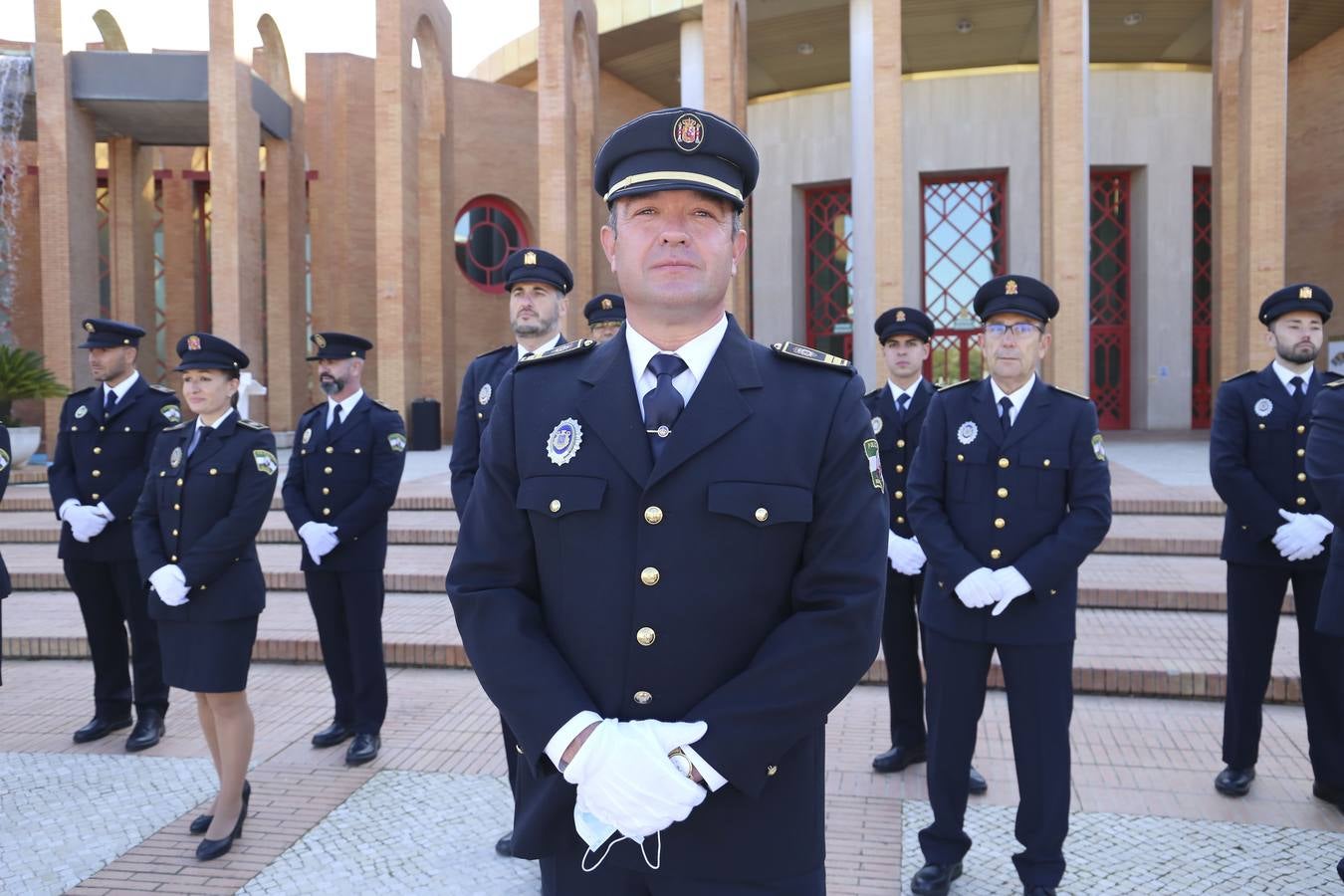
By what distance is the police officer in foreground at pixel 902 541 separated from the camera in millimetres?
4648

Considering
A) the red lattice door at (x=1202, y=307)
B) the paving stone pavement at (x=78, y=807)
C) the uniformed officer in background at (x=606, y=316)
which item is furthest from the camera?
the red lattice door at (x=1202, y=307)

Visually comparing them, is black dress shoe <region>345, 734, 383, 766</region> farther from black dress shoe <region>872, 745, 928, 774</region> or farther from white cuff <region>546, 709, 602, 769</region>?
white cuff <region>546, 709, 602, 769</region>

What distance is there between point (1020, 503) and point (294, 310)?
19.1 metres

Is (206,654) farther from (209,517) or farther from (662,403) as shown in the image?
(662,403)

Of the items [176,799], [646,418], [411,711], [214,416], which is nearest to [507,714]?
[646,418]

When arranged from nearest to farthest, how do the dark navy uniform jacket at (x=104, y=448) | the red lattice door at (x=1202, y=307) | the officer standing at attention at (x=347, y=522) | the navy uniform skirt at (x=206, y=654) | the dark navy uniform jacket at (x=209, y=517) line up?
the navy uniform skirt at (x=206, y=654)
the dark navy uniform jacket at (x=209, y=517)
the officer standing at attention at (x=347, y=522)
the dark navy uniform jacket at (x=104, y=448)
the red lattice door at (x=1202, y=307)

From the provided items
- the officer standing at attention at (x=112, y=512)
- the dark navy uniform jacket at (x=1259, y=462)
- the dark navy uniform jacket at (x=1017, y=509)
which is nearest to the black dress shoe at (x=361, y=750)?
the officer standing at attention at (x=112, y=512)

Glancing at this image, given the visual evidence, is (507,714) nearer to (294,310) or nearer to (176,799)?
(176,799)

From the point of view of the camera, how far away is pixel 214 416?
4.13 meters

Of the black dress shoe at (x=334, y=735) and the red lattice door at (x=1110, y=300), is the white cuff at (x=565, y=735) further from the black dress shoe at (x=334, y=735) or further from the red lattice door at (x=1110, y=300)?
the red lattice door at (x=1110, y=300)

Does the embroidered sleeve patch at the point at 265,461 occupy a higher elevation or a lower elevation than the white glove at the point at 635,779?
higher

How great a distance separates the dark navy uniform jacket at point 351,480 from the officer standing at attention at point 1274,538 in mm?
4051

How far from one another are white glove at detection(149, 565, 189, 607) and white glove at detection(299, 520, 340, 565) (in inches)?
36.1

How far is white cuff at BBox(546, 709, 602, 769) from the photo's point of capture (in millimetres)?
1701
